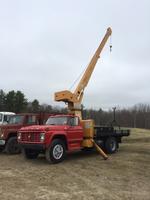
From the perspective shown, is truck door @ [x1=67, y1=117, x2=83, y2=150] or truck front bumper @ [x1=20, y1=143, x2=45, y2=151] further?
truck door @ [x1=67, y1=117, x2=83, y2=150]

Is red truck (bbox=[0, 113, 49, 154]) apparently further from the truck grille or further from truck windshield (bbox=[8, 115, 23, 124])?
the truck grille

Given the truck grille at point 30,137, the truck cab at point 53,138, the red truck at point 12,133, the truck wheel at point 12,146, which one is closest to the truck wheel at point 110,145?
the truck cab at point 53,138

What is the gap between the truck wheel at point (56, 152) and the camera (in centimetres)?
1219

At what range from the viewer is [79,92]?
61.3ft

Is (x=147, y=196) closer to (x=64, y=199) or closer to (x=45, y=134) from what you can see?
(x=64, y=199)

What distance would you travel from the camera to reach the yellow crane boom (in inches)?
673

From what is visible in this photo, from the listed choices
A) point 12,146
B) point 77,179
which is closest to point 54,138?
point 77,179

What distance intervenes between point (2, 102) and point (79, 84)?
1615 inches

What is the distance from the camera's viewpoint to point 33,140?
12.5m

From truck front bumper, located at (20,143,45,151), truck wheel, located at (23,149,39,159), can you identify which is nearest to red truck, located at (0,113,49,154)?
truck wheel, located at (23,149,39,159)

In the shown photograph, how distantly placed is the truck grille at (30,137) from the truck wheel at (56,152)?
25.1 inches

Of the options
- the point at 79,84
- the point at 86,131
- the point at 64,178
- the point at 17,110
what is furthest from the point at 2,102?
the point at 64,178

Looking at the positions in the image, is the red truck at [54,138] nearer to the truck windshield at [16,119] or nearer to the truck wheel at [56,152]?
the truck wheel at [56,152]

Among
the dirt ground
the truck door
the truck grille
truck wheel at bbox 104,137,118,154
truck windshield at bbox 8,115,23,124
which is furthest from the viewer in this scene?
truck windshield at bbox 8,115,23,124
